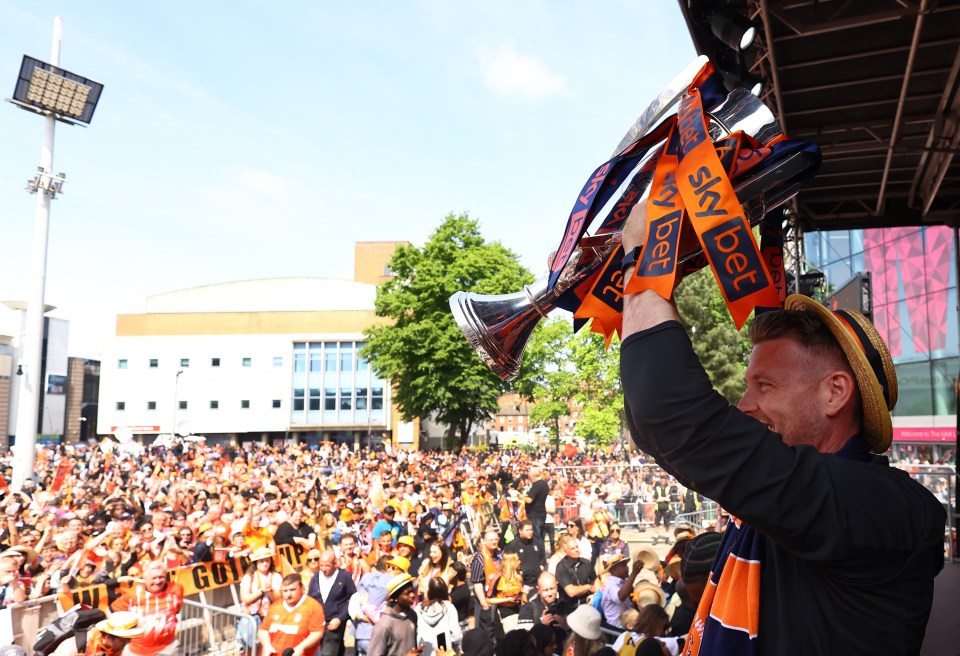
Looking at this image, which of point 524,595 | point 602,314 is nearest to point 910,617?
point 602,314

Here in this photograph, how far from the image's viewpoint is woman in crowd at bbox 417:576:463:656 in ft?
23.4

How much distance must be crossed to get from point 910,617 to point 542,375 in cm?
4172

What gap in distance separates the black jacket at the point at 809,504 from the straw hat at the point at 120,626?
581 centimetres

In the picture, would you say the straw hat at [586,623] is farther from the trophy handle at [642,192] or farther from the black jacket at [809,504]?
the black jacket at [809,504]

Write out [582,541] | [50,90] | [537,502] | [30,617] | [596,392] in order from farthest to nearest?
1. [596,392]
2. [50,90]
3. [537,502]
4. [582,541]
5. [30,617]

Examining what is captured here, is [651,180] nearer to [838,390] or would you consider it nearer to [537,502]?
[838,390]

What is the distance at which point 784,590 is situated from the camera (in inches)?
51.1

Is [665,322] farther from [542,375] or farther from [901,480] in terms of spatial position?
[542,375]

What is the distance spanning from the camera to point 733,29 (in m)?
5.02

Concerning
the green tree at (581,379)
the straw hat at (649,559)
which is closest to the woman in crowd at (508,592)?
the straw hat at (649,559)

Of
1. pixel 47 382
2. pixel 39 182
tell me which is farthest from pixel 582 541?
pixel 47 382

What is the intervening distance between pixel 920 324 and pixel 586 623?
24467 millimetres

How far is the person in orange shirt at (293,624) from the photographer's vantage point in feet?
22.7

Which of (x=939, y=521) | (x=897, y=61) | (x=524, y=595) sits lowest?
(x=524, y=595)
